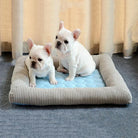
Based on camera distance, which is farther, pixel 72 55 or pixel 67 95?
pixel 72 55

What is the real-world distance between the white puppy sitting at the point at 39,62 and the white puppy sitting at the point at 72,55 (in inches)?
3.5

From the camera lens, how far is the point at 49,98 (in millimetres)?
1484

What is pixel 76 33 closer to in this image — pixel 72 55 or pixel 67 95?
pixel 72 55

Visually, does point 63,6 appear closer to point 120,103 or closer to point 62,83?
point 62,83

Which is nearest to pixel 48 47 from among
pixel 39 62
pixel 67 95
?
pixel 39 62

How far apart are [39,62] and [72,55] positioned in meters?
0.21

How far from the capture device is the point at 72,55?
170 centimetres

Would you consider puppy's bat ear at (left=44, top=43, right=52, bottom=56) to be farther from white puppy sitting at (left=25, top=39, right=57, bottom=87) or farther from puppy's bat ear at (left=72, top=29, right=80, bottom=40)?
puppy's bat ear at (left=72, top=29, right=80, bottom=40)

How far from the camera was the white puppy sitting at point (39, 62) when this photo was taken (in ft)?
5.23

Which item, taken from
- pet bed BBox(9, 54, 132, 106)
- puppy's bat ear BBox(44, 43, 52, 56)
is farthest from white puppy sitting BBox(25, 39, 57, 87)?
pet bed BBox(9, 54, 132, 106)

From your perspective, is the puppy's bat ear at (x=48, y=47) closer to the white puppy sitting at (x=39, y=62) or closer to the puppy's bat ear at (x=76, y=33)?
the white puppy sitting at (x=39, y=62)

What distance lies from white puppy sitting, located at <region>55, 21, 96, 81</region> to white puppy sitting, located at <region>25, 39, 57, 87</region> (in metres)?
0.09

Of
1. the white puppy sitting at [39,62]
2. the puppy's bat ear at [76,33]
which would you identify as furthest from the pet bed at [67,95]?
the puppy's bat ear at [76,33]

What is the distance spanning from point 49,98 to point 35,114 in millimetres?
107
